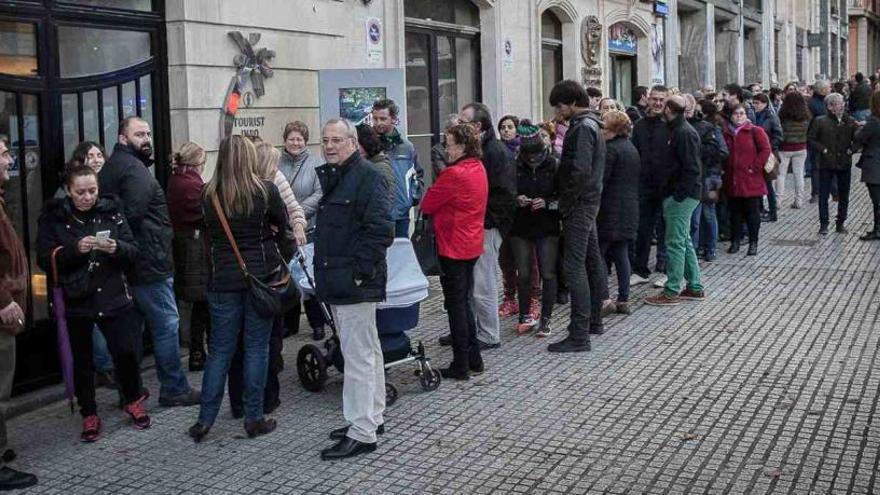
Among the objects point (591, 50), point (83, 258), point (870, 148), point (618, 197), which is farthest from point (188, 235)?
point (591, 50)

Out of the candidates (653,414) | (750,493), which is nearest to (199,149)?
(653,414)

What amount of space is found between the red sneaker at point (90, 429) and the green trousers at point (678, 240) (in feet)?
18.7

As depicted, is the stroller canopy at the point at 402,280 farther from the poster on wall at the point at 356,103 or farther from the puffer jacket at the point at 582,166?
the poster on wall at the point at 356,103

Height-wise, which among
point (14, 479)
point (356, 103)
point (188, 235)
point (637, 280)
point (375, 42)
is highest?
point (375, 42)

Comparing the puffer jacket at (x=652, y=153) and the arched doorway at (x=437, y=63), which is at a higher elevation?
the arched doorway at (x=437, y=63)

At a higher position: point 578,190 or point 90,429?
point 578,190

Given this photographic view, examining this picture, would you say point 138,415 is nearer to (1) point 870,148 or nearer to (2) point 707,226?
(2) point 707,226

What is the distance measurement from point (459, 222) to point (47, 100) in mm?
3012

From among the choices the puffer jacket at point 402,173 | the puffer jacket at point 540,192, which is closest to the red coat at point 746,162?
the puffer jacket at point 540,192

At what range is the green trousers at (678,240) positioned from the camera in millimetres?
10305

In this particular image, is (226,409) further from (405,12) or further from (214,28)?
(405,12)

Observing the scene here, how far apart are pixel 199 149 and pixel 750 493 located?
4505 mm

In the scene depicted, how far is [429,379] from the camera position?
7477mm

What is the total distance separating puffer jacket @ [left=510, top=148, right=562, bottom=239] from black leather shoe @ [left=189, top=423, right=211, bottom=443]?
350 centimetres
